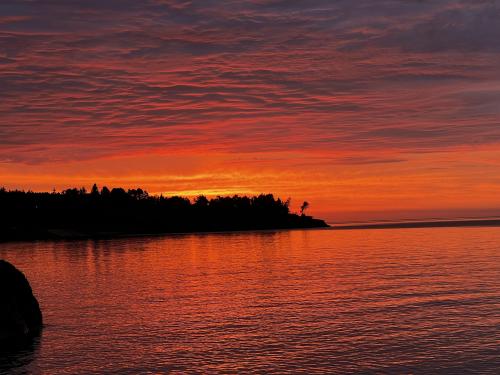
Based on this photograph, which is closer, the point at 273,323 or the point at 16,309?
the point at 16,309

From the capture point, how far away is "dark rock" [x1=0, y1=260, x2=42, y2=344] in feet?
124

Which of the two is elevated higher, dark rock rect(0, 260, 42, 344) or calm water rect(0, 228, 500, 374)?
dark rock rect(0, 260, 42, 344)

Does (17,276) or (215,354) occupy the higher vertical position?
(17,276)

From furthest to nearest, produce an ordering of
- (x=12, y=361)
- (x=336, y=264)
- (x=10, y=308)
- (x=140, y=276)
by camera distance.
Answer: (x=336, y=264) → (x=140, y=276) → (x=10, y=308) → (x=12, y=361)

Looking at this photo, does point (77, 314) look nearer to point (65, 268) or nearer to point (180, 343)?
point (180, 343)

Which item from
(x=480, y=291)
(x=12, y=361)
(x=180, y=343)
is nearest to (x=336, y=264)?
(x=480, y=291)

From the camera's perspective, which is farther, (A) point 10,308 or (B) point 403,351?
(A) point 10,308

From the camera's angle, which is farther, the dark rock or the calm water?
the dark rock

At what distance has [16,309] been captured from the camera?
3894 centimetres

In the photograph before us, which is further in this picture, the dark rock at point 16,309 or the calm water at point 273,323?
the dark rock at point 16,309

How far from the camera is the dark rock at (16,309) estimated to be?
124ft

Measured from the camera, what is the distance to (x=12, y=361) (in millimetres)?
32094

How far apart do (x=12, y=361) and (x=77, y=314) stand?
14051mm

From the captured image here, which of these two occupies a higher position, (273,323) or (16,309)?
(16,309)
